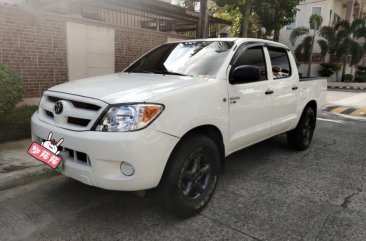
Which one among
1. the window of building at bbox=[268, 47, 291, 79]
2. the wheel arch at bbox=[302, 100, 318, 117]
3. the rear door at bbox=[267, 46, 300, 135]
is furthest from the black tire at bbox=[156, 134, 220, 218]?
the wheel arch at bbox=[302, 100, 318, 117]

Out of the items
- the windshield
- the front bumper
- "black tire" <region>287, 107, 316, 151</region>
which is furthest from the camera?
"black tire" <region>287, 107, 316, 151</region>

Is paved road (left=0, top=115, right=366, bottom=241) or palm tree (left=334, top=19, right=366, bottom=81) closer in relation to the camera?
paved road (left=0, top=115, right=366, bottom=241)

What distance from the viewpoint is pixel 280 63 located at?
467 cm

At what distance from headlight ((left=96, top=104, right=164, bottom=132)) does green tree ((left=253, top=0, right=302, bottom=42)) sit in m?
8.64

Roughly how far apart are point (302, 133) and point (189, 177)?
9.82 feet

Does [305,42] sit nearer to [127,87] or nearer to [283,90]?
[283,90]

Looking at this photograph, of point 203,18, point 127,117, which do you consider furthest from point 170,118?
point 203,18

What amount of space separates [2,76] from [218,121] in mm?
3458

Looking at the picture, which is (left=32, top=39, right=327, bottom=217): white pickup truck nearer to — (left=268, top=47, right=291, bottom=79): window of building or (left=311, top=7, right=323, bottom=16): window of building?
(left=268, top=47, right=291, bottom=79): window of building

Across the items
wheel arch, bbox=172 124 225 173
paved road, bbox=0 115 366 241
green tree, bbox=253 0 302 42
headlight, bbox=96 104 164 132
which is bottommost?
paved road, bbox=0 115 366 241

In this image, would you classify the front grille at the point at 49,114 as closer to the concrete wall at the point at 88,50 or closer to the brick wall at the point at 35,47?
the brick wall at the point at 35,47

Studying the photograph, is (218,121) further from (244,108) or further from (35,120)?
(35,120)

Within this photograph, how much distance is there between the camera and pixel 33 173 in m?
3.85

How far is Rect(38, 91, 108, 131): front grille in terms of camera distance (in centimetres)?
262
